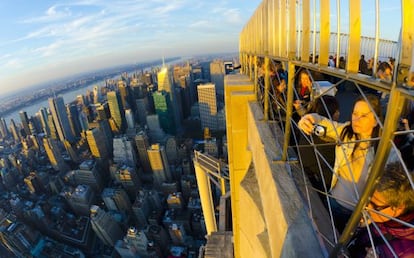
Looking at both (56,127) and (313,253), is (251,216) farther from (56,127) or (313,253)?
(56,127)

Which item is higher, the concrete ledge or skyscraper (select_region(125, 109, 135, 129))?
the concrete ledge

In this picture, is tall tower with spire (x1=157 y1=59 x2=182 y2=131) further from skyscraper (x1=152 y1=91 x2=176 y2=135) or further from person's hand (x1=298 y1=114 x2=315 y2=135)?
person's hand (x1=298 y1=114 x2=315 y2=135)

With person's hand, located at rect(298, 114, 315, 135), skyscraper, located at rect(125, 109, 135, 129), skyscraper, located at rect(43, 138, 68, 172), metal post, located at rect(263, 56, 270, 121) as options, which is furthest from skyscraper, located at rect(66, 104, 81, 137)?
person's hand, located at rect(298, 114, 315, 135)

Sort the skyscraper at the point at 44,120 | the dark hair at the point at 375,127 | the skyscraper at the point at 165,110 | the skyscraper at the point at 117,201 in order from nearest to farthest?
the dark hair at the point at 375,127, the skyscraper at the point at 117,201, the skyscraper at the point at 165,110, the skyscraper at the point at 44,120

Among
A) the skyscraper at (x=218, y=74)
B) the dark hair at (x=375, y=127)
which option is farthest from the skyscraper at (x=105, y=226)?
the skyscraper at (x=218, y=74)

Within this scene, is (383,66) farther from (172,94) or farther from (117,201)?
(172,94)

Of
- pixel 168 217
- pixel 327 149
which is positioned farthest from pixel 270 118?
pixel 168 217

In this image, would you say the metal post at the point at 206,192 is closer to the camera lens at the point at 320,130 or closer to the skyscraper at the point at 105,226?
the camera lens at the point at 320,130

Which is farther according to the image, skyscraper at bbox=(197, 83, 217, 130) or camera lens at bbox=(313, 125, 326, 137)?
skyscraper at bbox=(197, 83, 217, 130)
